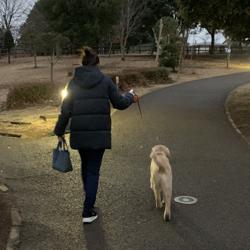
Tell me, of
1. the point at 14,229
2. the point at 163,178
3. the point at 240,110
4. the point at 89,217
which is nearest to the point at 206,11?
the point at 240,110

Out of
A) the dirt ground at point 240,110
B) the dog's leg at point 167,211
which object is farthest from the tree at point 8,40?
the dog's leg at point 167,211

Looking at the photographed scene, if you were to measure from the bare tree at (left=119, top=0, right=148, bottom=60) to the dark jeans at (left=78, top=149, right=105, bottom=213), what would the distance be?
45476 millimetres

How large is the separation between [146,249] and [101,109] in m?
1.45

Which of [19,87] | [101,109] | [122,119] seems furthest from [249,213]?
[19,87]

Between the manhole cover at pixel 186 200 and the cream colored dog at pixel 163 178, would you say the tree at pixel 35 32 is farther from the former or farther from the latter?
the cream colored dog at pixel 163 178

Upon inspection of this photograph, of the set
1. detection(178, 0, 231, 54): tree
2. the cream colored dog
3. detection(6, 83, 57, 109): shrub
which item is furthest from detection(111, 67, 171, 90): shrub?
the cream colored dog

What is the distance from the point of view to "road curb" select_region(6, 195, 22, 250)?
16.3ft

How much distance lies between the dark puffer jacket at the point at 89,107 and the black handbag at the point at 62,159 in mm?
290

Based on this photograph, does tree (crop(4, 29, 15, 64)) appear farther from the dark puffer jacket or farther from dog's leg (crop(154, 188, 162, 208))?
the dark puffer jacket

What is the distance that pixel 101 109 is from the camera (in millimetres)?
5438

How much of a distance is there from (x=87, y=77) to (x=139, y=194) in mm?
2005

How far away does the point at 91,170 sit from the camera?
5.60 m

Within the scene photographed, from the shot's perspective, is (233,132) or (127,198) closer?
(127,198)

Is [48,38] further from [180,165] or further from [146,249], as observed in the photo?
[146,249]
